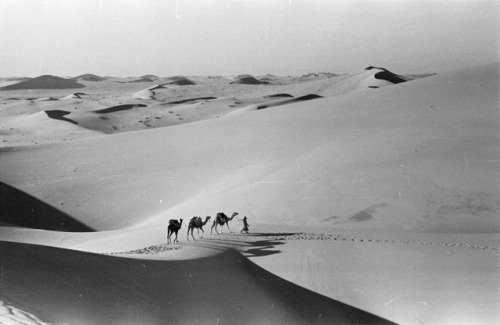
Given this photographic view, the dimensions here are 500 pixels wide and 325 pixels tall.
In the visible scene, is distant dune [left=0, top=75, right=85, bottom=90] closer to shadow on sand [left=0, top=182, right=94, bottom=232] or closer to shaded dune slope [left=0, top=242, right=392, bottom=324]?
shadow on sand [left=0, top=182, right=94, bottom=232]

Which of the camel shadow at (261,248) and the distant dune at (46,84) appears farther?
the distant dune at (46,84)

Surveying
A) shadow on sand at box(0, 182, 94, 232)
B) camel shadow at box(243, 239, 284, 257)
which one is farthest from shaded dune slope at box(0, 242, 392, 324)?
shadow on sand at box(0, 182, 94, 232)

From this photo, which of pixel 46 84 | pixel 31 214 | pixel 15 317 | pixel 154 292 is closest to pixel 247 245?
Answer: pixel 154 292

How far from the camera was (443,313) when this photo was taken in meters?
10.2

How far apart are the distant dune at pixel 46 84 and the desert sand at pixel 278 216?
241 feet

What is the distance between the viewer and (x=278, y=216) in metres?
18.9

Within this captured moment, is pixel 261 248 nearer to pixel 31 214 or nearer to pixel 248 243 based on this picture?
pixel 248 243

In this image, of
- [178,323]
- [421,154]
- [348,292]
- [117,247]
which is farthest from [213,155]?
[178,323]

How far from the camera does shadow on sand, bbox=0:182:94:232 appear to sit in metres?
22.4

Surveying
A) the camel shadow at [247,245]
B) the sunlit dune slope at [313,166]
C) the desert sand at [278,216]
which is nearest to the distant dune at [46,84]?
the desert sand at [278,216]

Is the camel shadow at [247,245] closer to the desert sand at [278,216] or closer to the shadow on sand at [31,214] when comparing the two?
the desert sand at [278,216]

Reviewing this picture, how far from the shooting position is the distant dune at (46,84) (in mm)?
112000

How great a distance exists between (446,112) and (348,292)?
58.4 ft

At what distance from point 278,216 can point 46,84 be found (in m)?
107
